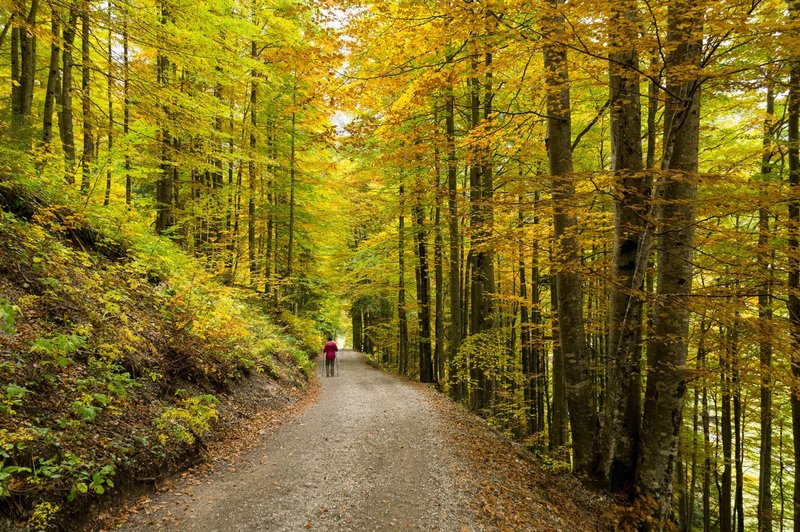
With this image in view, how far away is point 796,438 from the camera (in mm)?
7715

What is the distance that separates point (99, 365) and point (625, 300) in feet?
24.7

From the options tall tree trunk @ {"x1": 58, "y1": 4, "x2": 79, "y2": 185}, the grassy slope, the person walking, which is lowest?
the person walking

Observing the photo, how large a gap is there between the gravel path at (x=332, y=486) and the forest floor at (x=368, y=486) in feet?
0.05

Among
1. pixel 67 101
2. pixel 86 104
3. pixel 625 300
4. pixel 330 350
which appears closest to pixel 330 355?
pixel 330 350

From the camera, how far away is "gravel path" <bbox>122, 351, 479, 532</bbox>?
4.49 metres

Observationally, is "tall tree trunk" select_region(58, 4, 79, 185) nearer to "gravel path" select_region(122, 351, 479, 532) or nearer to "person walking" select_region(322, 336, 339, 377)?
"gravel path" select_region(122, 351, 479, 532)

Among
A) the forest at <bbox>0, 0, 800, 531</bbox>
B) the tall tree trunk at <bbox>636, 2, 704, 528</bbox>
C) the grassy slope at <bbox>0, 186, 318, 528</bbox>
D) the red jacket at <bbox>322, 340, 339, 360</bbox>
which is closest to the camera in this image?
the grassy slope at <bbox>0, 186, 318, 528</bbox>

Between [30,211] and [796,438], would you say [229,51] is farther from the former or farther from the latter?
[796,438]

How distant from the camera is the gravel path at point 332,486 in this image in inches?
177

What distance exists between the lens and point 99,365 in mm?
5148

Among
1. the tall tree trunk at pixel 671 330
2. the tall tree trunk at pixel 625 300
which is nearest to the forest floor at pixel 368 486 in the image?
the tall tree trunk at pixel 625 300

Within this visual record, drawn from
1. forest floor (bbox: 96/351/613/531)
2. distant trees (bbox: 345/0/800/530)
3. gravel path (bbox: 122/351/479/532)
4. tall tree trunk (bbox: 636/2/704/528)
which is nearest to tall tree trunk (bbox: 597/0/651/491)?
distant trees (bbox: 345/0/800/530)

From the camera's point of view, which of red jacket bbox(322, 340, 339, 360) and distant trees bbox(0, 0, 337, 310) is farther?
red jacket bbox(322, 340, 339, 360)

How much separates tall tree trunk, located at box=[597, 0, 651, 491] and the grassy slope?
6145mm
